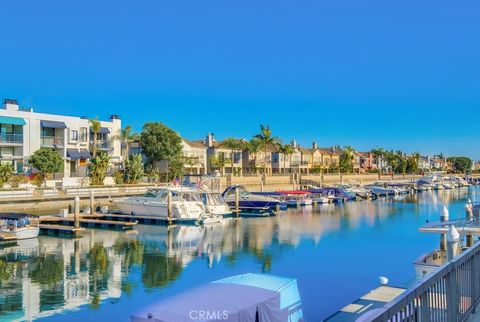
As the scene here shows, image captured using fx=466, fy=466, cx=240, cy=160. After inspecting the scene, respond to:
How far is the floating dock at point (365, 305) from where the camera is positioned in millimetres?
15790

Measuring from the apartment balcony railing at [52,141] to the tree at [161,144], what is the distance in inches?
692

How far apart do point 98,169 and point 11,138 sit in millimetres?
11858

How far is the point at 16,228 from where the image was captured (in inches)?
1406

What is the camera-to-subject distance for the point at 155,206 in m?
48.6

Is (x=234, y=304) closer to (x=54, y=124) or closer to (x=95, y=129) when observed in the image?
(x=54, y=124)

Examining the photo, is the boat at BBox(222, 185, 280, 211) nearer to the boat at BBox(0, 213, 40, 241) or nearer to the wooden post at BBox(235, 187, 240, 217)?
the wooden post at BBox(235, 187, 240, 217)

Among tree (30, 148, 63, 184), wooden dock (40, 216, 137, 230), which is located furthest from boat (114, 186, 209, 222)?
tree (30, 148, 63, 184)

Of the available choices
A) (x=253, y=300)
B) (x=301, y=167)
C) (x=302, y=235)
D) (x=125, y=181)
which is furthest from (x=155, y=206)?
(x=301, y=167)

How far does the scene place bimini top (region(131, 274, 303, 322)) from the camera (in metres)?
10.8

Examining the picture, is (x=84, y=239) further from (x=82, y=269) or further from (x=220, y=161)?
(x=220, y=161)

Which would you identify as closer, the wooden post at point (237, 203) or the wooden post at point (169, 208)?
the wooden post at point (169, 208)

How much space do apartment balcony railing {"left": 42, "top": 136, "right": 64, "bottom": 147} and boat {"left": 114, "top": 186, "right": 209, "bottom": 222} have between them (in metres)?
21.6

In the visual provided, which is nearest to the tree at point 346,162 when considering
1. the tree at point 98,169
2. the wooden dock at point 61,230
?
the tree at point 98,169

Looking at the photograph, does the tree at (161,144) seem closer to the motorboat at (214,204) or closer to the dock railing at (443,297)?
the motorboat at (214,204)
